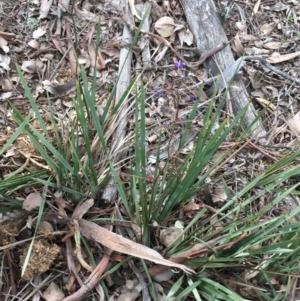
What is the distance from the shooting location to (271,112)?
6.32 feet

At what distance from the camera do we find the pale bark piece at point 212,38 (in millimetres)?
1894

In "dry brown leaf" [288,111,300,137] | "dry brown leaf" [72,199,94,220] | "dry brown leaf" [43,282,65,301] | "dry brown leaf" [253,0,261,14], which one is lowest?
"dry brown leaf" [43,282,65,301]

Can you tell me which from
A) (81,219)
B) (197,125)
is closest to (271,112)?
(197,125)

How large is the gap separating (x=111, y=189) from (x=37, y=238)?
32 cm

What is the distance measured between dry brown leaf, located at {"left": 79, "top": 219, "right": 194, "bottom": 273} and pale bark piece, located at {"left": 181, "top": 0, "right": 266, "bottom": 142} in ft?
2.46

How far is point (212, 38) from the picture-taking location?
1981 millimetres

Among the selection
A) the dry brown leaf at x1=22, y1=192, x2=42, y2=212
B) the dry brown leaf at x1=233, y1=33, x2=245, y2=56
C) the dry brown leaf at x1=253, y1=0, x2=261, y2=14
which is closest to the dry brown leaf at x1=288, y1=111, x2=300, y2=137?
the dry brown leaf at x1=233, y1=33, x2=245, y2=56

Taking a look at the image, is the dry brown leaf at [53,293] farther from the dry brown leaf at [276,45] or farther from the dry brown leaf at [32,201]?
the dry brown leaf at [276,45]

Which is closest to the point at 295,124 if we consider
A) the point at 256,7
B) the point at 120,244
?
the point at 256,7

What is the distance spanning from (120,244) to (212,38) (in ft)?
3.44

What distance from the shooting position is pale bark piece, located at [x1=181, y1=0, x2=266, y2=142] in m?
1.89

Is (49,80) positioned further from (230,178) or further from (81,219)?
(230,178)

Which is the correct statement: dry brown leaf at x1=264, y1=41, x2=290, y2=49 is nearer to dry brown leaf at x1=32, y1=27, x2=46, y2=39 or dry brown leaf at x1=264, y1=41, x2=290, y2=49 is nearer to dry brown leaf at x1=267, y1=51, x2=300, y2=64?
dry brown leaf at x1=267, y1=51, x2=300, y2=64

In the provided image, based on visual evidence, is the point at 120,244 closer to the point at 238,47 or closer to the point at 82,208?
the point at 82,208
